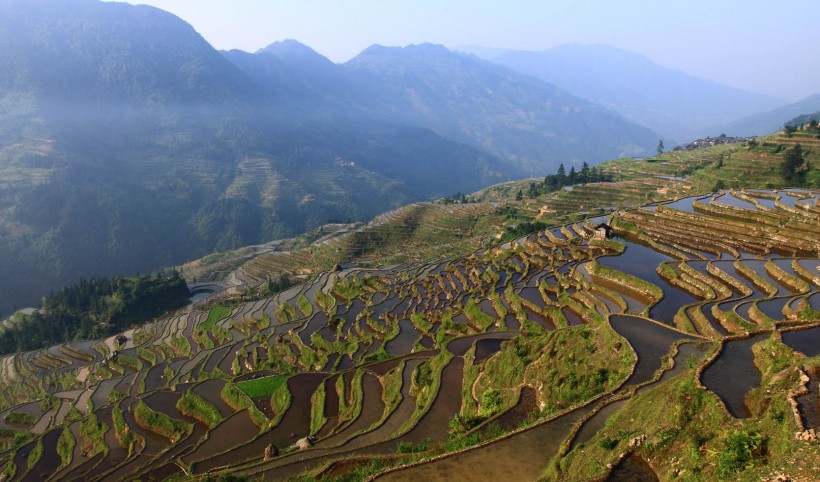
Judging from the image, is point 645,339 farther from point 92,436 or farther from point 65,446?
point 65,446

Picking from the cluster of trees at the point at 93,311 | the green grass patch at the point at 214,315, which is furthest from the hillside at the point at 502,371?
the cluster of trees at the point at 93,311

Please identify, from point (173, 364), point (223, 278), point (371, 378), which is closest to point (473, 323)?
point (371, 378)

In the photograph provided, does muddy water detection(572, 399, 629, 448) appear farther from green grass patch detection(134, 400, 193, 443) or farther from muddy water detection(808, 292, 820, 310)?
green grass patch detection(134, 400, 193, 443)

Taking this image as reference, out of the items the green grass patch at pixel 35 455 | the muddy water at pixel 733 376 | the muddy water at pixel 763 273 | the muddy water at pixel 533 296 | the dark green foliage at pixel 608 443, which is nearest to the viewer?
the dark green foliage at pixel 608 443

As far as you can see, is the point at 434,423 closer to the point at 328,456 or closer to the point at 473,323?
the point at 328,456

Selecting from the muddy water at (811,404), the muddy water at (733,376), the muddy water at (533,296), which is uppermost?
the muddy water at (811,404)

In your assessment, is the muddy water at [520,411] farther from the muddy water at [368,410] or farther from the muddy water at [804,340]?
the muddy water at [804,340]
